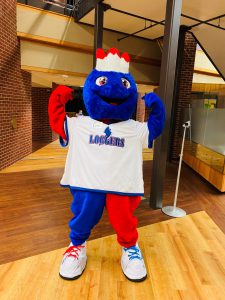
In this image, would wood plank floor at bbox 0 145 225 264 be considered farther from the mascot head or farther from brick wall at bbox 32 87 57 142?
brick wall at bbox 32 87 57 142

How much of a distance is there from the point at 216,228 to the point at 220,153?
163 cm

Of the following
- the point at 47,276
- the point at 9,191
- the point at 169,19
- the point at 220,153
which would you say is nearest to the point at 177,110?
the point at 220,153

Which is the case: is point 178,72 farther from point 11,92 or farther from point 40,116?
point 40,116

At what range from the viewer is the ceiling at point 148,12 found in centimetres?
387

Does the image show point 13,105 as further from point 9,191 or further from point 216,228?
point 216,228

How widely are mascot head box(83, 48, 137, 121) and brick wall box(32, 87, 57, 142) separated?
22.9 ft

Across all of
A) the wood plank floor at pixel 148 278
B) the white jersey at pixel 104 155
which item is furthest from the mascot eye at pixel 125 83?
the wood plank floor at pixel 148 278

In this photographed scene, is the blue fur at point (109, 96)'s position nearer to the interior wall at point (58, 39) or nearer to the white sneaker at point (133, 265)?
the white sneaker at point (133, 265)

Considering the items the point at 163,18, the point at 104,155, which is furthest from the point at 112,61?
the point at 163,18

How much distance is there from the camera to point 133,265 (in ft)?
6.16

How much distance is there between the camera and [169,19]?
110 inches

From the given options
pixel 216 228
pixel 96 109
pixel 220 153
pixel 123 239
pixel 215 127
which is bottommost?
pixel 216 228

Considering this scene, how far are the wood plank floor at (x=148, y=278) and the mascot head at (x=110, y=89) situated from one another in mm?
1271

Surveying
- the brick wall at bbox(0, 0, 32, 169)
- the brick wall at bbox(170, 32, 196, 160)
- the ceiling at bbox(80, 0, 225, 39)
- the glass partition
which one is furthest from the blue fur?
the brick wall at bbox(170, 32, 196, 160)
